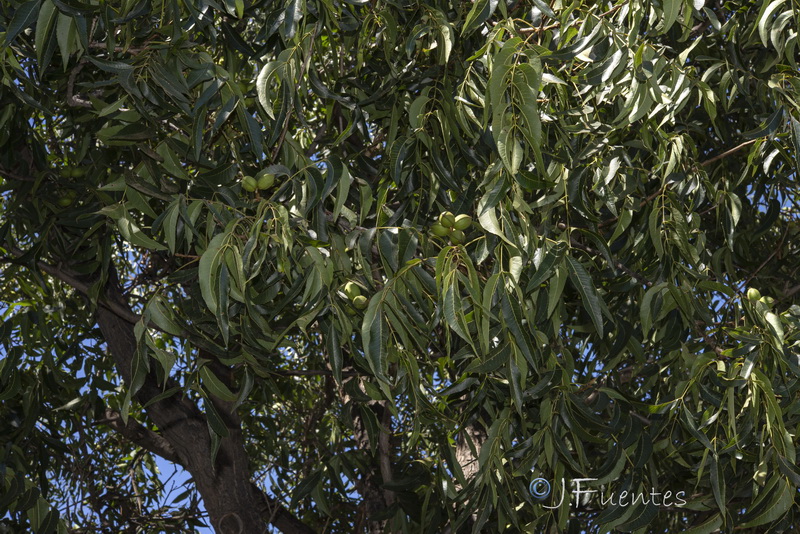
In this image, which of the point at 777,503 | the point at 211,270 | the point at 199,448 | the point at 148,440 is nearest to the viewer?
the point at 211,270

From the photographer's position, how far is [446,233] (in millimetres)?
1757

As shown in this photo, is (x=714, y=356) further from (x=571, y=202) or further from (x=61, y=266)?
(x=61, y=266)

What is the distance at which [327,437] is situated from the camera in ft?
12.6

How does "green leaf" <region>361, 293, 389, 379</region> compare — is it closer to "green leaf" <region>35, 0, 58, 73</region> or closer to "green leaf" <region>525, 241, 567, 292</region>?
"green leaf" <region>525, 241, 567, 292</region>

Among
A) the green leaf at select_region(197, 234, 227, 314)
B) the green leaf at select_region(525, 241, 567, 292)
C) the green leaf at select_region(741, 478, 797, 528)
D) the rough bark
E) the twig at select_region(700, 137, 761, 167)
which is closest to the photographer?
the green leaf at select_region(197, 234, 227, 314)

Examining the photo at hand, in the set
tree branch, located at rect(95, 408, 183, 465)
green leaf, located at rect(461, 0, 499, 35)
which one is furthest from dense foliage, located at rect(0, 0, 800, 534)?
tree branch, located at rect(95, 408, 183, 465)

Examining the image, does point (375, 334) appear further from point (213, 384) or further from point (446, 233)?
point (213, 384)

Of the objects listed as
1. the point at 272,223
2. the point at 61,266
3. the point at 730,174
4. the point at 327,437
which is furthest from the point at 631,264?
the point at 327,437

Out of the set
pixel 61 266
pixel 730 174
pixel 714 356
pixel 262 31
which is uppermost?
pixel 61 266

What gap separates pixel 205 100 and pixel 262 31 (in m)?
0.21

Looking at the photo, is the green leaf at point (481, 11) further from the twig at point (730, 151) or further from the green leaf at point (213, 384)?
the green leaf at point (213, 384)

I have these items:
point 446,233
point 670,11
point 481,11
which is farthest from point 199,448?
point 670,11

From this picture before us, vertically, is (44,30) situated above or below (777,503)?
above

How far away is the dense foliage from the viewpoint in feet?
5.37
